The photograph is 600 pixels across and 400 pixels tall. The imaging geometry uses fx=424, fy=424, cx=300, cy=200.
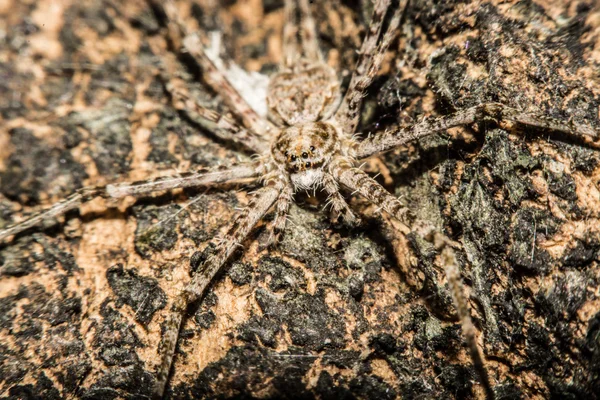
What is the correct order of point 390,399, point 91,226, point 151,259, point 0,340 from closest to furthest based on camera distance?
point 390,399, point 0,340, point 151,259, point 91,226

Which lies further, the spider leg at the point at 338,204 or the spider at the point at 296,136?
the spider leg at the point at 338,204

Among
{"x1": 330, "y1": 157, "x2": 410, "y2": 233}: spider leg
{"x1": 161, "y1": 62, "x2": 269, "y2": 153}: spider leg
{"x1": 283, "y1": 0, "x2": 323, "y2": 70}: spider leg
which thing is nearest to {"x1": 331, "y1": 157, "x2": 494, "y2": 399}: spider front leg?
{"x1": 330, "y1": 157, "x2": 410, "y2": 233}: spider leg

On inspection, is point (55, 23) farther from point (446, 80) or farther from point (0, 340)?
point (446, 80)

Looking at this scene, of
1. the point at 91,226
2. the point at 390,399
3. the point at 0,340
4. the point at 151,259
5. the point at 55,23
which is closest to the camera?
the point at 390,399

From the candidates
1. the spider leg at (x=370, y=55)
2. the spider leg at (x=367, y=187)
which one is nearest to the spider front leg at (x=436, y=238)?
the spider leg at (x=367, y=187)

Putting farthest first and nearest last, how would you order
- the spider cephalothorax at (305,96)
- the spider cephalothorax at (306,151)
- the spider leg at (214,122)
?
the spider cephalothorax at (305,96) → the spider leg at (214,122) → the spider cephalothorax at (306,151)

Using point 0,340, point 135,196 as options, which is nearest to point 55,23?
point 135,196

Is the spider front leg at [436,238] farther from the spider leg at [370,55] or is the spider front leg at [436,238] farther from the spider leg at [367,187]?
the spider leg at [370,55]
